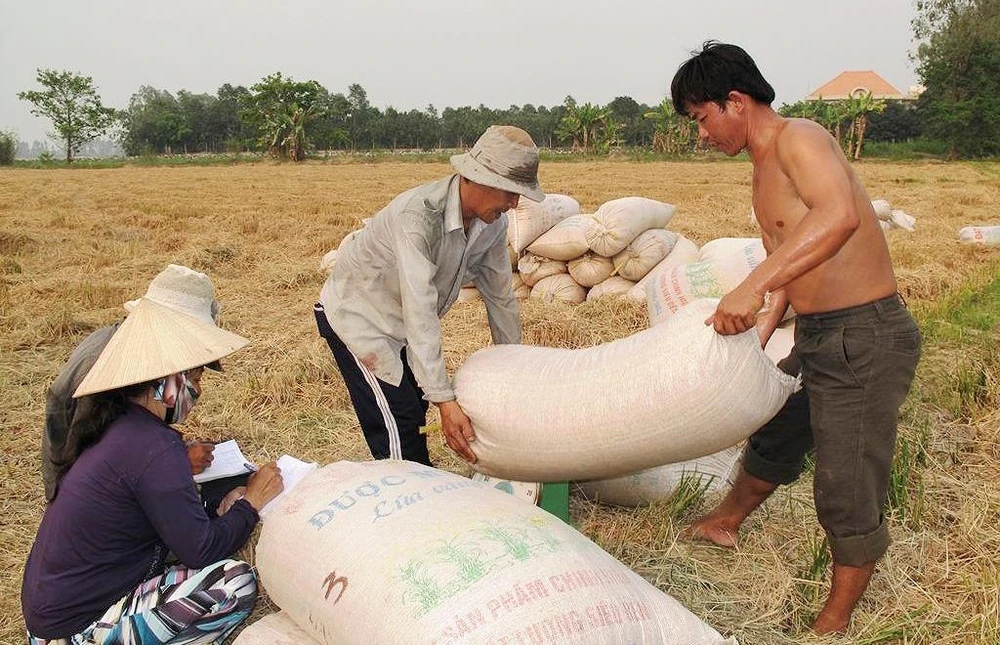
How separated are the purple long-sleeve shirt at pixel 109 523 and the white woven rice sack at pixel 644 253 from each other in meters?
3.77

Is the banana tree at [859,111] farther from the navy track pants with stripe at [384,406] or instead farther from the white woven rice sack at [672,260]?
the navy track pants with stripe at [384,406]

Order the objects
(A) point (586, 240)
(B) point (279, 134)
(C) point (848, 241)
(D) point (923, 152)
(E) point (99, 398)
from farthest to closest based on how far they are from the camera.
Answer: (B) point (279, 134), (D) point (923, 152), (A) point (586, 240), (C) point (848, 241), (E) point (99, 398)

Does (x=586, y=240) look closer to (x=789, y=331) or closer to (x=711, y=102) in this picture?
(x=789, y=331)

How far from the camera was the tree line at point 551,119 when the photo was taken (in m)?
32.8

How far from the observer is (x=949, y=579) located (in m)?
2.29

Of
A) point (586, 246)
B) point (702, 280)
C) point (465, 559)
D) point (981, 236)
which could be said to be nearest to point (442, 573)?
point (465, 559)

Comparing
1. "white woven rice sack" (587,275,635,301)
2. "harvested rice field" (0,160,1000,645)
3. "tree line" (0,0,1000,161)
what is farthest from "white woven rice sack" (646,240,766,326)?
"tree line" (0,0,1000,161)

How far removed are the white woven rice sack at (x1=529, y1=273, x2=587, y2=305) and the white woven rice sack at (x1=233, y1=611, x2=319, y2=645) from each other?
12.0 feet

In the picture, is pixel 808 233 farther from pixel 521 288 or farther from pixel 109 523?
pixel 521 288

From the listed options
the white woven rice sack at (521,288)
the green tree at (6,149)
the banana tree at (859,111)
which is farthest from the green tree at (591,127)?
the white woven rice sack at (521,288)

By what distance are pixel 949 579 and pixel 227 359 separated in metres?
3.69

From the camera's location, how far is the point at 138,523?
6.15 ft

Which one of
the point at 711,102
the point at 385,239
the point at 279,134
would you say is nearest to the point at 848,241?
the point at 711,102

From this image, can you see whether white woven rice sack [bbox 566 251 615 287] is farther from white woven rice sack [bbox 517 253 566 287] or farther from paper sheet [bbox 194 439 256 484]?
paper sheet [bbox 194 439 256 484]
